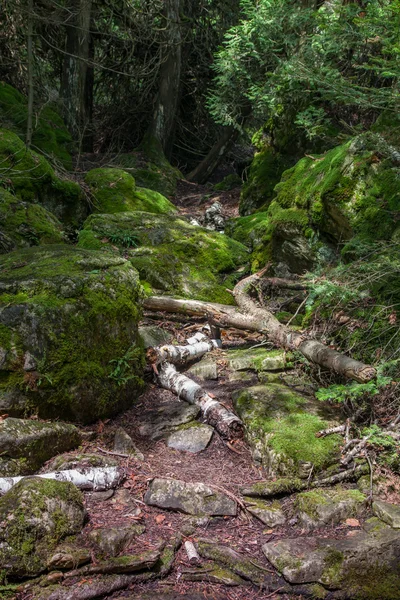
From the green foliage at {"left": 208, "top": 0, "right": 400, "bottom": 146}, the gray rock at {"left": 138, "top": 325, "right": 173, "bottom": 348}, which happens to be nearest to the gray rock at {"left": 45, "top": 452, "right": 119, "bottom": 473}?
the gray rock at {"left": 138, "top": 325, "right": 173, "bottom": 348}

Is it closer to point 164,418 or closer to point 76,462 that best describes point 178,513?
point 76,462

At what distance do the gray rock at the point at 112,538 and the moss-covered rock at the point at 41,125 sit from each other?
9.50m

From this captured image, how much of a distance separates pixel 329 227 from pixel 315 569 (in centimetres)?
514

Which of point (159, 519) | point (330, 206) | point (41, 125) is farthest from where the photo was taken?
point (41, 125)

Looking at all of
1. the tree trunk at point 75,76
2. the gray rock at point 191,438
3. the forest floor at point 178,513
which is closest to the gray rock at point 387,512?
the forest floor at point 178,513

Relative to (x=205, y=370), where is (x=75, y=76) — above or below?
above

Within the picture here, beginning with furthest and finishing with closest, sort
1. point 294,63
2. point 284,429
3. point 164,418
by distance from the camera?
point 294,63 → point 164,418 → point 284,429

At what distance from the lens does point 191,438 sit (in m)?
4.75

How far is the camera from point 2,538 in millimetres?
2764

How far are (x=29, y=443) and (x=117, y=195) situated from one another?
747 centimetres

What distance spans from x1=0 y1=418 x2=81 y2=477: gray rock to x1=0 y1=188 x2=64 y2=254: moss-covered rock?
13.1 feet

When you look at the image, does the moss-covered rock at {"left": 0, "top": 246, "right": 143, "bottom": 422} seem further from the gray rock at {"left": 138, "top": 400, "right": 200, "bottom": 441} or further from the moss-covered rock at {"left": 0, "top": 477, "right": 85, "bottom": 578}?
the moss-covered rock at {"left": 0, "top": 477, "right": 85, "bottom": 578}

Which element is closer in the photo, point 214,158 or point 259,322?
point 259,322

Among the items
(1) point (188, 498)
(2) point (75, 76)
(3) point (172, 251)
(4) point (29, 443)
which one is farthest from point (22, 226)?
(2) point (75, 76)
